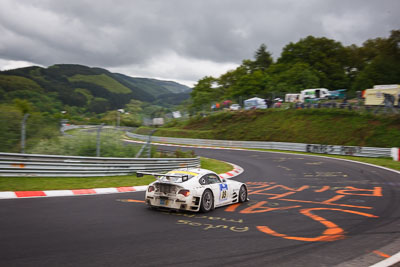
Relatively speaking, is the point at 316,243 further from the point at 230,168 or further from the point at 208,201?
the point at 230,168

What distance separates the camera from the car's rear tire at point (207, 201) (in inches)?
335

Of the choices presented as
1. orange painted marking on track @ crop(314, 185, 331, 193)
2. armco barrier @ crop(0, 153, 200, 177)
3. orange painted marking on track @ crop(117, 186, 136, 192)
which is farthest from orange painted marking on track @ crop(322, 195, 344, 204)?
armco barrier @ crop(0, 153, 200, 177)

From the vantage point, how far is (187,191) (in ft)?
27.2

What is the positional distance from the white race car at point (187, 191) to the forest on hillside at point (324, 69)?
A: 181ft

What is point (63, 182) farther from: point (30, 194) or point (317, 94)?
point (317, 94)

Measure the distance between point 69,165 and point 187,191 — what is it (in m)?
6.98

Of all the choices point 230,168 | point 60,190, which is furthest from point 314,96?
point 60,190

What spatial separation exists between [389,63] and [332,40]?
63.1 ft

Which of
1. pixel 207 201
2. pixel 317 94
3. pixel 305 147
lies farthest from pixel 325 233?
pixel 317 94

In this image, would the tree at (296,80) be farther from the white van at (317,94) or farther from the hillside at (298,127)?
the hillside at (298,127)

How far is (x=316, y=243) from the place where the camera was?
19.6 ft

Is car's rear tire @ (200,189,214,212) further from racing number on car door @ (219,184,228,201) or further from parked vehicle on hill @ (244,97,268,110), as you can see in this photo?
parked vehicle on hill @ (244,97,268,110)

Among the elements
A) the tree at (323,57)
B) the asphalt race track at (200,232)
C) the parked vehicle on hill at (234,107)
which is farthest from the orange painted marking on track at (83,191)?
the tree at (323,57)

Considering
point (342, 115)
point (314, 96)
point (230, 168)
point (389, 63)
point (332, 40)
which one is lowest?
point (230, 168)
